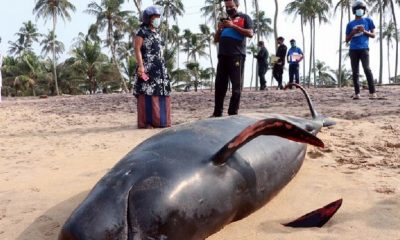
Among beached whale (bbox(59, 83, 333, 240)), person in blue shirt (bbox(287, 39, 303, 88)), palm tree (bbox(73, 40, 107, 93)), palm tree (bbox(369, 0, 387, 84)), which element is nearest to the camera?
beached whale (bbox(59, 83, 333, 240))

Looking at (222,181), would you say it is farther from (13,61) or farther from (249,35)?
(13,61)

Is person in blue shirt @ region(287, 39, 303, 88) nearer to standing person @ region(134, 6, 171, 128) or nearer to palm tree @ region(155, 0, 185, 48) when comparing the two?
standing person @ region(134, 6, 171, 128)

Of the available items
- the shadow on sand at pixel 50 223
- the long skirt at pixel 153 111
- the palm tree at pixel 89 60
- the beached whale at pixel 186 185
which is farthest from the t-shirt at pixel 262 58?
the palm tree at pixel 89 60

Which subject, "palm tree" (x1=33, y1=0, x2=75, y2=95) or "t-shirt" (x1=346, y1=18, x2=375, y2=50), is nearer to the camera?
"t-shirt" (x1=346, y1=18, x2=375, y2=50)

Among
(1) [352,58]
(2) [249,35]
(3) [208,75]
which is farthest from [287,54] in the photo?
(3) [208,75]

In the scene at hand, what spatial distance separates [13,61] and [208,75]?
20210 millimetres

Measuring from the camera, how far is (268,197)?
8.54ft

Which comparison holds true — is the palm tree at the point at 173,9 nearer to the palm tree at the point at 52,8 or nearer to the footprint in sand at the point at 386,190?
the palm tree at the point at 52,8

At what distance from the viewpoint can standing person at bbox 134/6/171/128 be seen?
5.71m

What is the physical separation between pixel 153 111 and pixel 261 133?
11.9 feet

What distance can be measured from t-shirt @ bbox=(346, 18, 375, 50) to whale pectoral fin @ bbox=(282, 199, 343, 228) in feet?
19.7

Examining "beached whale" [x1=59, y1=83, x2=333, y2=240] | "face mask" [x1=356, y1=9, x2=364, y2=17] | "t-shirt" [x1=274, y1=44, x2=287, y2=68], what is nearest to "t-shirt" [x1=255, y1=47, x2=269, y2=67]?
"t-shirt" [x1=274, y1=44, x2=287, y2=68]

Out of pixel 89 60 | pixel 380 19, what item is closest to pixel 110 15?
pixel 89 60

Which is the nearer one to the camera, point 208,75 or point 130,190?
point 130,190
